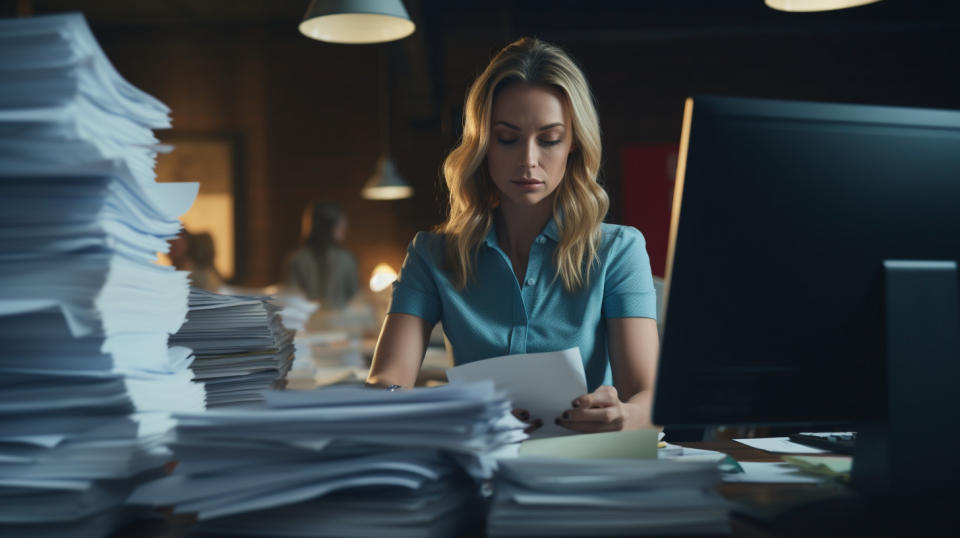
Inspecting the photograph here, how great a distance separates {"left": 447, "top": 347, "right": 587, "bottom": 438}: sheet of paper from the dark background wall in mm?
5459

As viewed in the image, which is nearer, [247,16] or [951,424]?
[951,424]

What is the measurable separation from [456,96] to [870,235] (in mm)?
5937

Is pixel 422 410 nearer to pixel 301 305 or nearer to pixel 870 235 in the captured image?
pixel 870 235

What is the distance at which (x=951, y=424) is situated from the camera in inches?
27.2

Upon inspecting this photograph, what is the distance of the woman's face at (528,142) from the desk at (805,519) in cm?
73

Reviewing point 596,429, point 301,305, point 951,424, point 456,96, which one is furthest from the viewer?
point 456,96

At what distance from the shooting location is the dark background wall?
6426mm

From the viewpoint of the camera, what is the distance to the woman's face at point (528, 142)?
4.45 ft

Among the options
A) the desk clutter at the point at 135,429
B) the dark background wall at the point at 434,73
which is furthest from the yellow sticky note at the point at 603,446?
the dark background wall at the point at 434,73

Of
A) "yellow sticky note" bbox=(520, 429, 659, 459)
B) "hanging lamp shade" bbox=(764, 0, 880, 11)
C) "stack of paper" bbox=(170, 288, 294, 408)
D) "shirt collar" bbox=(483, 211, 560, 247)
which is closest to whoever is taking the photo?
"yellow sticky note" bbox=(520, 429, 659, 459)

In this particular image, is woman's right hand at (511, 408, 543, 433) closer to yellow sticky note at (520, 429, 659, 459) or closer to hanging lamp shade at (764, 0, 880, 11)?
yellow sticky note at (520, 429, 659, 459)

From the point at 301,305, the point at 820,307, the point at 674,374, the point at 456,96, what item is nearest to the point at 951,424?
the point at 820,307

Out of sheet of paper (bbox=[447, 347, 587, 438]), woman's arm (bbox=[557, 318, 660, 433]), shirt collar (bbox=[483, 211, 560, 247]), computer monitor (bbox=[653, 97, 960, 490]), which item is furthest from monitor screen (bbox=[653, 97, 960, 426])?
shirt collar (bbox=[483, 211, 560, 247])

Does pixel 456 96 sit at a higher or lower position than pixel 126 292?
higher
